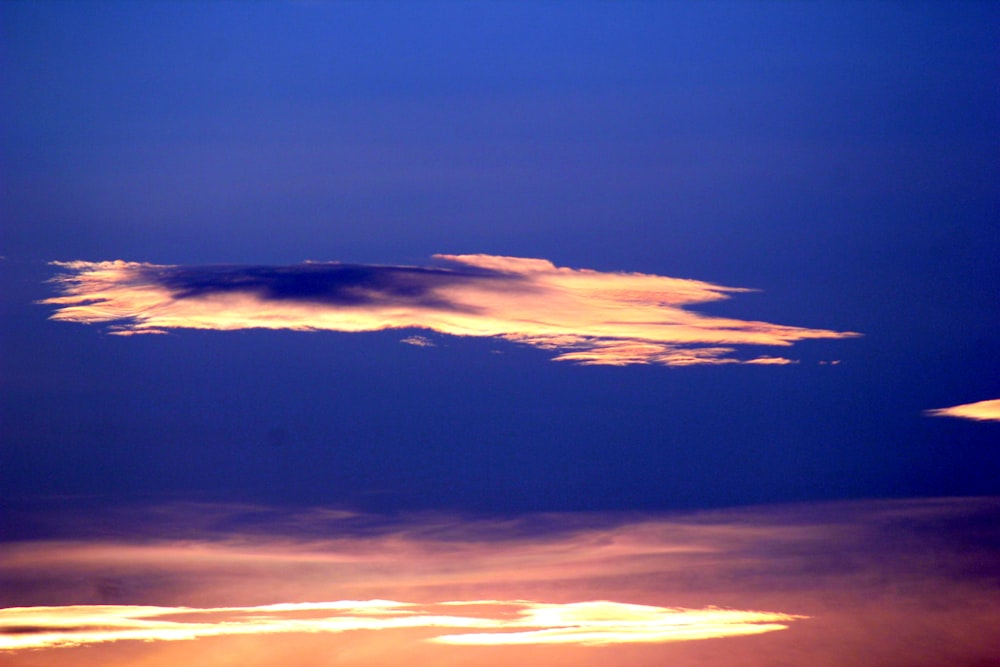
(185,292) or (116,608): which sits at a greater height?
(185,292)

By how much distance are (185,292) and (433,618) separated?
601 inches

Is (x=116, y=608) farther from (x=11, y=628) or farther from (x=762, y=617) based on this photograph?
(x=762, y=617)

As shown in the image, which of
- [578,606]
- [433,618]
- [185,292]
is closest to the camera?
[433,618]

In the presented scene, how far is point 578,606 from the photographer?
27.1 meters

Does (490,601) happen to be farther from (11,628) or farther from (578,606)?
(11,628)

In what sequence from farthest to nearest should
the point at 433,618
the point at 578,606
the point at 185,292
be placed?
the point at 185,292
the point at 578,606
the point at 433,618

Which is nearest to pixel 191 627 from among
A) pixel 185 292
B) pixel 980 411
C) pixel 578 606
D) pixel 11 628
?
pixel 11 628

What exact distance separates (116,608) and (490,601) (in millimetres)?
9389

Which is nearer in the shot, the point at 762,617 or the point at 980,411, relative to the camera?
the point at 762,617

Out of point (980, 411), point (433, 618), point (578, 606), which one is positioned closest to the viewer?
point (433, 618)

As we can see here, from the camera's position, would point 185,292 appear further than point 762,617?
Yes

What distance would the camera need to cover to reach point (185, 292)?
34.6 meters

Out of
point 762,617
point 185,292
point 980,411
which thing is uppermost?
point 185,292

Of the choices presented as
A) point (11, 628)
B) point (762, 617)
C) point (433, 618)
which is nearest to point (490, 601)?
point (433, 618)
